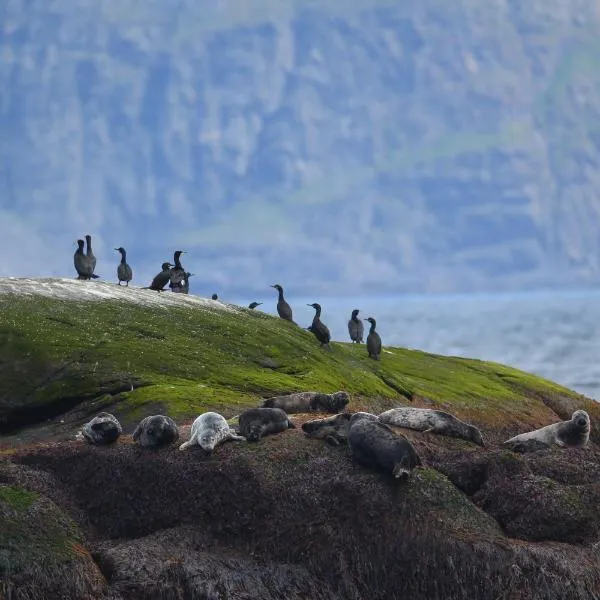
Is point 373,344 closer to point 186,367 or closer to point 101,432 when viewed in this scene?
point 186,367

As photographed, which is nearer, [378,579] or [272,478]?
[378,579]

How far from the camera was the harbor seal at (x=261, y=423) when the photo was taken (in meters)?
25.8

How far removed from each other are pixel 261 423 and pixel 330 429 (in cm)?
175

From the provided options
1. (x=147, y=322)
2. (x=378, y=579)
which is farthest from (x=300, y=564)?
(x=147, y=322)

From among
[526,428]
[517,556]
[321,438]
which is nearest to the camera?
[517,556]

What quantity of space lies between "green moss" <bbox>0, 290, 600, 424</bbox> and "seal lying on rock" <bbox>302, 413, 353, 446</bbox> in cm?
1074

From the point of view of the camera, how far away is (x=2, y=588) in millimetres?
19500

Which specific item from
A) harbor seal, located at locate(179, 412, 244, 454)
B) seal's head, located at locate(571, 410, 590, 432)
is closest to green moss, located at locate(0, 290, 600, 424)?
harbor seal, located at locate(179, 412, 244, 454)

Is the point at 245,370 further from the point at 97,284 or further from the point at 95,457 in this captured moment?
the point at 95,457

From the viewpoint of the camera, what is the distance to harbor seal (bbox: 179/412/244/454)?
25.2m

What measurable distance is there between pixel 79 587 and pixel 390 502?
6885 mm

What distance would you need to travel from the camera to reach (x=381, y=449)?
23969mm

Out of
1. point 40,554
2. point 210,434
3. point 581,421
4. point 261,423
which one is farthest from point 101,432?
point 581,421

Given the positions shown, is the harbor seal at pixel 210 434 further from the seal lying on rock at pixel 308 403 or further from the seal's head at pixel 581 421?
the seal's head at pixel 581 421
